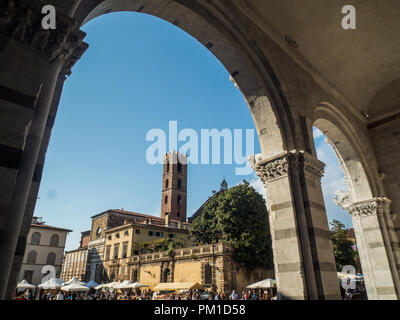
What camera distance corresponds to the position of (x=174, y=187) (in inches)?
2172

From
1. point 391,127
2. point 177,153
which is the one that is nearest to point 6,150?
point 391,127

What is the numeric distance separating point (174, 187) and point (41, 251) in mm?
25699

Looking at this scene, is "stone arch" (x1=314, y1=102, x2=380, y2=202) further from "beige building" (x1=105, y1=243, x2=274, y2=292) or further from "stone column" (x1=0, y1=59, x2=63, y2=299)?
"beige building" (x1=105, y1=243, x2=274, y2=292)

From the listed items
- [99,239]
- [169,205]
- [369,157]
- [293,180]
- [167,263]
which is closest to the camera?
[293,180]

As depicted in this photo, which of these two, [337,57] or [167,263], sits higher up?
[337,57]

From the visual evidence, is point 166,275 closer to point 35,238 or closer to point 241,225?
point 241,225

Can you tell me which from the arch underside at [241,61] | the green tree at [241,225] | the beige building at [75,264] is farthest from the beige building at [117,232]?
the arch underside at [241,61]

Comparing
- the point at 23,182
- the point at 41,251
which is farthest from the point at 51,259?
the point at 23,182

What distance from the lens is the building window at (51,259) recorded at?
36375mm

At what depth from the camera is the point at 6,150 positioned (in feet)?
7.68

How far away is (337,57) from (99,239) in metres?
43.1

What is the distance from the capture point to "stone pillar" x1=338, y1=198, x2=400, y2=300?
8.12m

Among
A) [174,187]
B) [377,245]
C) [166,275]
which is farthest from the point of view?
[174,187]

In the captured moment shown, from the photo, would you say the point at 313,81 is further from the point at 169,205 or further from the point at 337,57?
the point at 169,205
